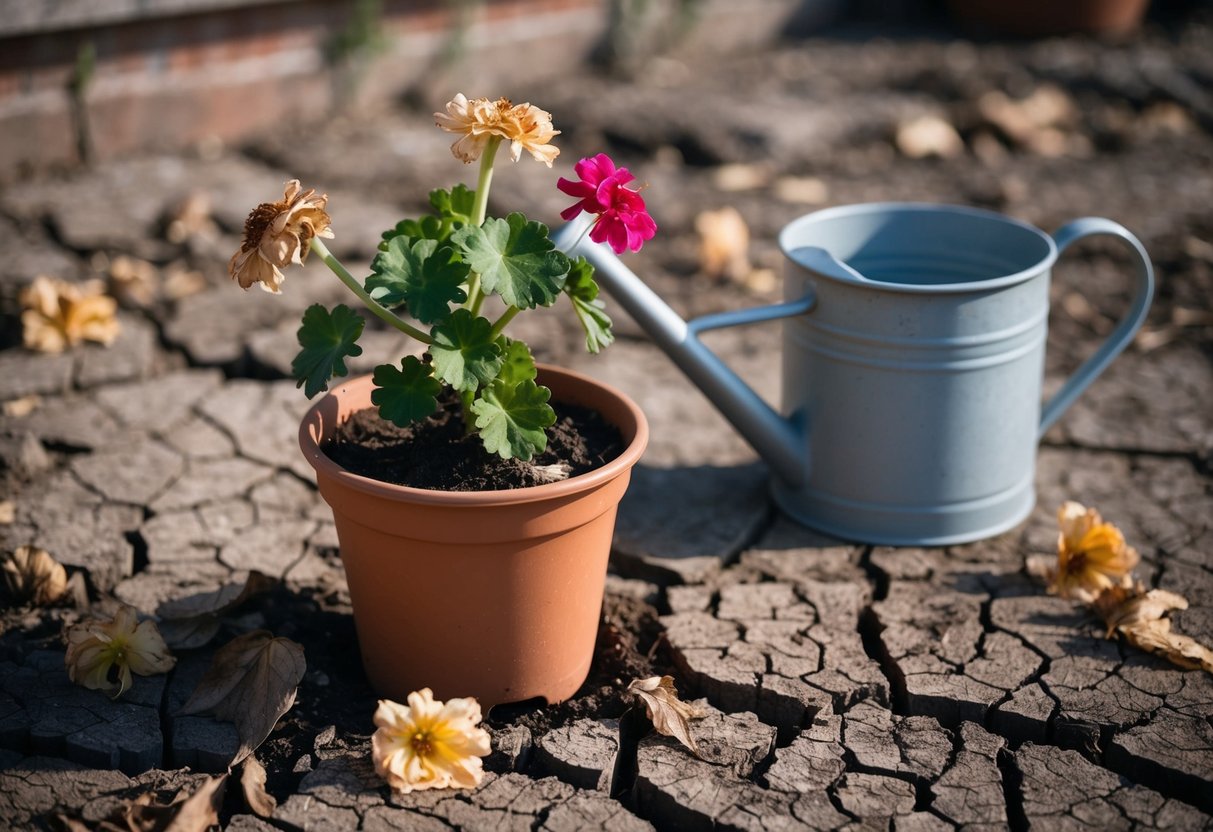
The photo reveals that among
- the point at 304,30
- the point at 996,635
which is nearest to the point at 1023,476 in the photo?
the point at 996,635

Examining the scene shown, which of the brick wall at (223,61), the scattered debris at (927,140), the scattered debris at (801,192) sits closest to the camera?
the brick wall at (223,61)

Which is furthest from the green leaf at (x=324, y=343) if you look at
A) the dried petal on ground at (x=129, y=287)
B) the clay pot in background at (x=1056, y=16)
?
the clay pot in background at (x=1056, y=16)

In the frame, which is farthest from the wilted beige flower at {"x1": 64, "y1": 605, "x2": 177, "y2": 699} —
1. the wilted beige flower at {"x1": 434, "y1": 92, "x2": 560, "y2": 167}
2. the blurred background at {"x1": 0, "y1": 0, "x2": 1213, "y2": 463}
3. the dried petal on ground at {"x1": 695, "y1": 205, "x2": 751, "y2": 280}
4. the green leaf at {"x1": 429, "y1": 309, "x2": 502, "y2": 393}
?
the dried petal on ground at {"x1": 695, "y1": 205, "x2": 751, "y2": 280}

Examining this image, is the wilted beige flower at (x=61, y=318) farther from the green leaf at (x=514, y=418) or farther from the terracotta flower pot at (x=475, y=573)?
→ the green leaf at (x=514, y=418)

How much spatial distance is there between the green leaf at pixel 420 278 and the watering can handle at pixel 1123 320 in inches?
46.7

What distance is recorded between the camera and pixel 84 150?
4.01m

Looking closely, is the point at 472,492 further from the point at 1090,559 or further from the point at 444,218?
the point at 1090,559

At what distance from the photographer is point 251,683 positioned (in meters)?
1.86

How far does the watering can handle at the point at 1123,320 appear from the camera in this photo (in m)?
2.21

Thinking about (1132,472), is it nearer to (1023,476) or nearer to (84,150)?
(1023,476)

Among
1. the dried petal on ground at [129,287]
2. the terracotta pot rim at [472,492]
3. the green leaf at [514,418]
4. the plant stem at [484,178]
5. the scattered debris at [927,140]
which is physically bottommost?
the dried petal on ground at [129,287]

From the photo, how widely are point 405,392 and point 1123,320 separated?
4.87 ft

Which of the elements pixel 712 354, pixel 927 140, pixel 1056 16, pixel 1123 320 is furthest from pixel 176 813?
pixel 1056 16

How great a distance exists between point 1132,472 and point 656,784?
4.93 ft
